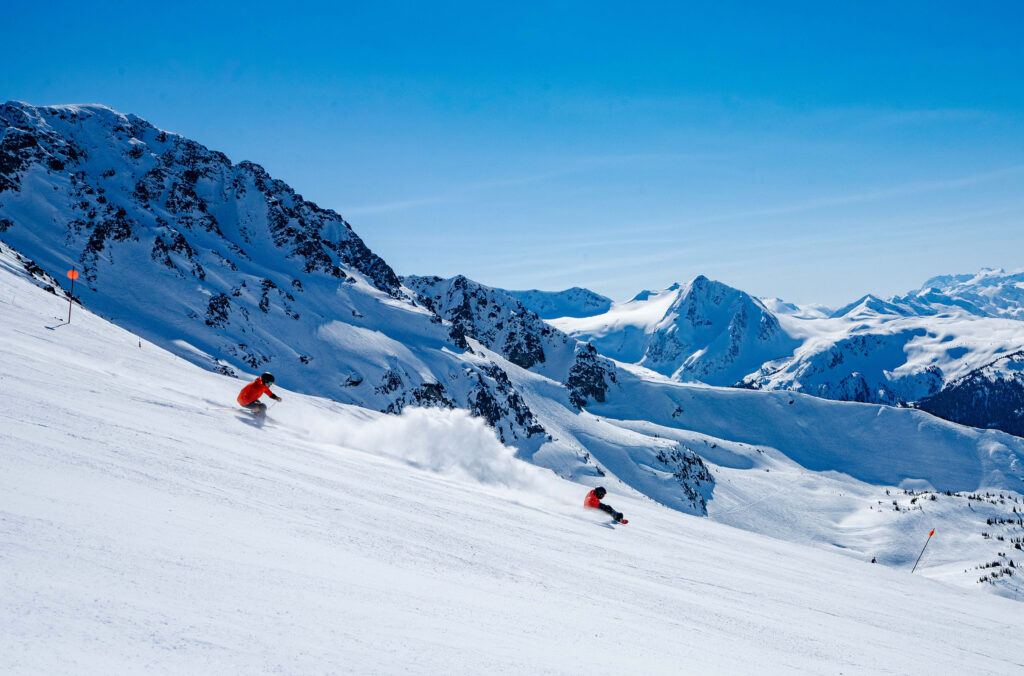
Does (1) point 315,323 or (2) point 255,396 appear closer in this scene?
(2) point 255,396

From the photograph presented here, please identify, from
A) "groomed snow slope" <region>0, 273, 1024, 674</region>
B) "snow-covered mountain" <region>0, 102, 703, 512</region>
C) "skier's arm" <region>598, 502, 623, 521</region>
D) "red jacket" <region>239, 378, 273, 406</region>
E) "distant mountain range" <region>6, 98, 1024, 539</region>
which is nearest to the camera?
"groomed snow slope" <region>0, 273, 1024, 674</region>

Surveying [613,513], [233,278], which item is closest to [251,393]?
[613,513]

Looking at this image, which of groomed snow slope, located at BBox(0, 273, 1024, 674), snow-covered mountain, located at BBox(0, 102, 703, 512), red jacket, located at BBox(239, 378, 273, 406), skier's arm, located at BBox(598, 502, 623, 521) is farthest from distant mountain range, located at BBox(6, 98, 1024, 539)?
skier's arm, located at BBox(598, 502, 623, 521)

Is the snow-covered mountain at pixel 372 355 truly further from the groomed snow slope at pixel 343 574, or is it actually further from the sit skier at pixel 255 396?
the groomed snow slope at pixel 343 574

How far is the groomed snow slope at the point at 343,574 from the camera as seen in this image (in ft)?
12.4

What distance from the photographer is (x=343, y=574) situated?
216 inches

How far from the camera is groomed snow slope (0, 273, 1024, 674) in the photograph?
12.4ft

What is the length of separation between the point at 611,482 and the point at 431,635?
74522 mm

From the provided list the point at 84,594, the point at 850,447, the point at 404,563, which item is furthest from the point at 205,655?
the point at 850,447

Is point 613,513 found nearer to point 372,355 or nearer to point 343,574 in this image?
point 343,574

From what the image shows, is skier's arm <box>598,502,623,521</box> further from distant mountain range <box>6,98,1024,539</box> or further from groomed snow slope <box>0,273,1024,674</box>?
distant mountain range <box>6,98,1024,539</box>

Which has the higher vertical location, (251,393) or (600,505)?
(251,393)

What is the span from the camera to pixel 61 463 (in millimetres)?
6355

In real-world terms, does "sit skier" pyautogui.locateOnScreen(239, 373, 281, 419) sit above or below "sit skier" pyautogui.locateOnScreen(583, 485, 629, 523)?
above
